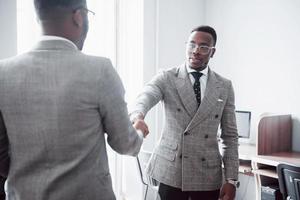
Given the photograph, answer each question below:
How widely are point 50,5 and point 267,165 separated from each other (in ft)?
7.81

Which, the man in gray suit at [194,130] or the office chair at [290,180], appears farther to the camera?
the office chair at [290,180]

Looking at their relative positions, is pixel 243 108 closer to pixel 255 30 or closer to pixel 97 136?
pixel 255 30

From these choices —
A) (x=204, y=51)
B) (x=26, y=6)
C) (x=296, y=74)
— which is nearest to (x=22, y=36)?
(x=26, y=6)

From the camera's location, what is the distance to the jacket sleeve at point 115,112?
0.93m

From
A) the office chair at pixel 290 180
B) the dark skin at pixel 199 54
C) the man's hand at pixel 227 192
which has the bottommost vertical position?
the office chair at pixel 290 180

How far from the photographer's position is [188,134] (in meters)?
1.58

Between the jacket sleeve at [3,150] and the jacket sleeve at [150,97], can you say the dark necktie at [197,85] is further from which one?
the jacket sleeve at [3,150]

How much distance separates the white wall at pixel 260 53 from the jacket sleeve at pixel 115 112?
2441mm

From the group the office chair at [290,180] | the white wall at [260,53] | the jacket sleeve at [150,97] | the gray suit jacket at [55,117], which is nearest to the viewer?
the gray suit jacket at [55,117]

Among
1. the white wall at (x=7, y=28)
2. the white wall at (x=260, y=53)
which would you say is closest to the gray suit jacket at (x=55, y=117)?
the white wall at (x=7, y=28)

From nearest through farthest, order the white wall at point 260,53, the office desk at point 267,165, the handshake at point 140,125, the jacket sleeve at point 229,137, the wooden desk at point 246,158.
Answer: the handshake at point 140,125 < the jacket sleeve at point 229,137 < the office desk at point 267,165 < the wooden desk at point 246,158 < the white wall at point 260,53

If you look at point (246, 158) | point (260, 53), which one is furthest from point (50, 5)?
point (260, 53)

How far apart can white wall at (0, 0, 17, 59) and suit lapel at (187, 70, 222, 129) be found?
170 centimetres

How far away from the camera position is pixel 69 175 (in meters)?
0.94
